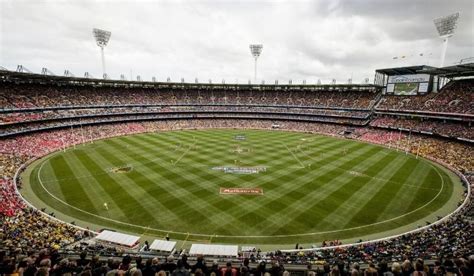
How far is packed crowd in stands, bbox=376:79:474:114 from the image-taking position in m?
62.3

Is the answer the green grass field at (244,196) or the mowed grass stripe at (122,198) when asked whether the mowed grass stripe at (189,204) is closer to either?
the green grass field at (244,196)

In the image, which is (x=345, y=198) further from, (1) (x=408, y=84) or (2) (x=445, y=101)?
(1) (x=408, y=84)

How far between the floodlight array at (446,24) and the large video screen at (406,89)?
14.8m

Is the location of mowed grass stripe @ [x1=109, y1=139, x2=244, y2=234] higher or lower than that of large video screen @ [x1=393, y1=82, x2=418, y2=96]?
lower

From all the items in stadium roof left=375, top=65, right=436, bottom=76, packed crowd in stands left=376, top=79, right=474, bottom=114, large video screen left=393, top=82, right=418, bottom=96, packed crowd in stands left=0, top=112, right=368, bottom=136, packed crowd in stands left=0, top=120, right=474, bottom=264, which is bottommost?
packed crowd in stands left=0, top=120, right=474, bottom=264

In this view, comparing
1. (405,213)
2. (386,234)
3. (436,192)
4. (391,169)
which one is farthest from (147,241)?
(391,169)

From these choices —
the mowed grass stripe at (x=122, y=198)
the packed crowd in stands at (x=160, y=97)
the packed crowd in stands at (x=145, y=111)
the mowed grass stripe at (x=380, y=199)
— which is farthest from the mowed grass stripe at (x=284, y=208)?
the packed crowd in stands at (x=160, y=97)

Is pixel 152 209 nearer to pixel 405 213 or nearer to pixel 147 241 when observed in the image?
pixel 147 241

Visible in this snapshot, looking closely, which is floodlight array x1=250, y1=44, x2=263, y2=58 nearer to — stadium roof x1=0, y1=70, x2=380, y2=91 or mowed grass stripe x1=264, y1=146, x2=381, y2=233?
stadium roof x1=0, y1=70, x2=380, y2=91

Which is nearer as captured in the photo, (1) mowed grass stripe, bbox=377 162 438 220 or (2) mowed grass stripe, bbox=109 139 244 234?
(2) mowed grass stripe, bbox=109 139 244 234

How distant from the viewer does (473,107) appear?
2319 inches

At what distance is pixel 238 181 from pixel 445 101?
6287 centimetres

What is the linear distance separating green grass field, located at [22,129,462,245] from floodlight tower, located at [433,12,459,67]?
125 feet

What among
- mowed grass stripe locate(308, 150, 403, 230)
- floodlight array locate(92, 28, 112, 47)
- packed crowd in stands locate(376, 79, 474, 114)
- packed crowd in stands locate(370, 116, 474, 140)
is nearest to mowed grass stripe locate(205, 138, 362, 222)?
mowed grass stripe locate(308, 150, 403, 230)
